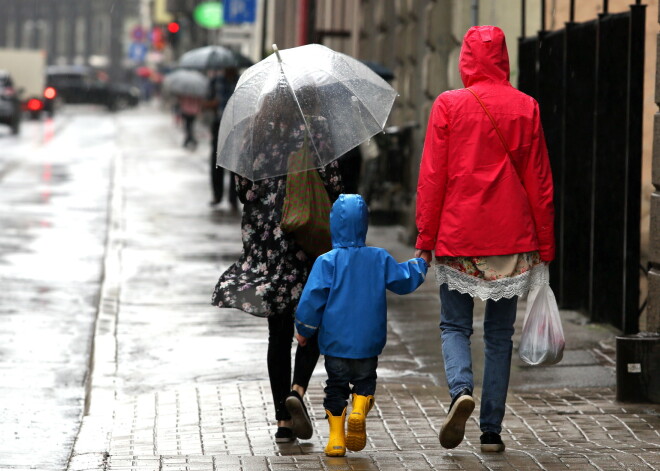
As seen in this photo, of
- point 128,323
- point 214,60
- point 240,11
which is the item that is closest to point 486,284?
point 128,323

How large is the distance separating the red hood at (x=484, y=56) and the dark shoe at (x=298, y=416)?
60.3 inches

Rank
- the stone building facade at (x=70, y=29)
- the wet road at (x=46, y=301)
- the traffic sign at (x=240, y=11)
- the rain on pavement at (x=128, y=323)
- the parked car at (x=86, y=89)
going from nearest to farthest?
the wet road at (x=46, y=301) → the rain on pavement at (x=128, y=323) → the traffic sign at (x=240, y=11) → the parked car at (x=86, y=89) → the stone building facade at (x=70, y=29)

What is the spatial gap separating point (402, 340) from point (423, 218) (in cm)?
368

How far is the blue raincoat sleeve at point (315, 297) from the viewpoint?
6012 mm

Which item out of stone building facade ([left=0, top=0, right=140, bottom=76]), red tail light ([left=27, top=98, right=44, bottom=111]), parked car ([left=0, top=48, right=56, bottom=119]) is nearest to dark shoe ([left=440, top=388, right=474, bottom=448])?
red tail light ([left=27, top=98, right=44, bottom=111])

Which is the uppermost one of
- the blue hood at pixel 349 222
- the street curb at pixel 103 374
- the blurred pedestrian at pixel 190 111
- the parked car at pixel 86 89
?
the parked car at pixel 86 89

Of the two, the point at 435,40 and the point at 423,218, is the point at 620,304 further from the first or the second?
the point at 435,40

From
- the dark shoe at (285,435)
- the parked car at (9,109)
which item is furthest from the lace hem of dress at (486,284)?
the parked car at (9,109)

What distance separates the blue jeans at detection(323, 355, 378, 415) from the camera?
6.09 m

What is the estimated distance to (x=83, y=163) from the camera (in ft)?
99.9

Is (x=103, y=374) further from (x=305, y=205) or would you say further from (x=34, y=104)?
(x=34, y=104)

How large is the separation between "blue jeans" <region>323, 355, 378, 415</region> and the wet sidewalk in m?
0.24

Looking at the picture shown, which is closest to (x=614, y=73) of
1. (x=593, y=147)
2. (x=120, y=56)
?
(x=593, y=147)

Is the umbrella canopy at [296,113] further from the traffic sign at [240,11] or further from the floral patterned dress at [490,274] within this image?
the traffic sign at [240,11]
